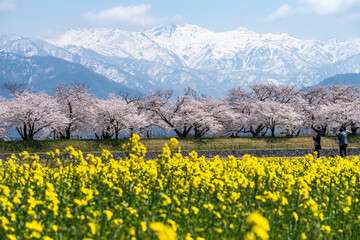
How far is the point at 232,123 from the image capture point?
65750mm

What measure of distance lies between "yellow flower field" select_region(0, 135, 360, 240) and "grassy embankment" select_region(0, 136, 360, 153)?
105ft

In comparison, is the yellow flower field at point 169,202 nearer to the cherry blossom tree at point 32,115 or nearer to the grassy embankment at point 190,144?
the grassy embankment at point 190,144

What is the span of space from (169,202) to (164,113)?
56052 mm

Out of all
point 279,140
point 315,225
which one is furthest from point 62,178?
point 279,140

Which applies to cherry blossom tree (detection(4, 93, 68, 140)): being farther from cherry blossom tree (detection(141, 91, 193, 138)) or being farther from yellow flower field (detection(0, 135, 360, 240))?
yellow flower field (detection(0, 135, 360, 240))

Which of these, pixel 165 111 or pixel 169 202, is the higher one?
pixel 165 111

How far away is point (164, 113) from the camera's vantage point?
2420 inches

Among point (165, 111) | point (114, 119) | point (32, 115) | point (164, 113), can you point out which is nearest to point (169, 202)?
point (32, 115)

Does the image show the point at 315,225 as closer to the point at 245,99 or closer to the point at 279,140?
the point at 279,140

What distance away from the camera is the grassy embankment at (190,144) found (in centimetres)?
4306

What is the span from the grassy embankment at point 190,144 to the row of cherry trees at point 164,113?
295 inches

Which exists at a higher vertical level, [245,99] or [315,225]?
[245,99]

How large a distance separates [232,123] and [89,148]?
1157 inches

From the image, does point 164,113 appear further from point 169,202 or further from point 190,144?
point 169,202
